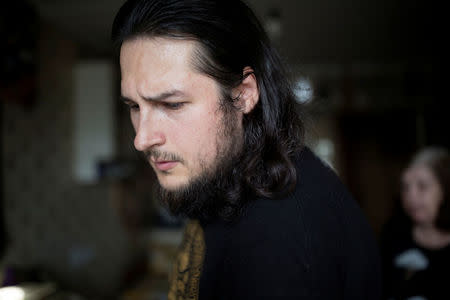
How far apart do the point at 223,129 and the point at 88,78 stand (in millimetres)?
2863

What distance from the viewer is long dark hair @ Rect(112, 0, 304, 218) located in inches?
28.2

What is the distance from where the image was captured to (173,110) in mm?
732

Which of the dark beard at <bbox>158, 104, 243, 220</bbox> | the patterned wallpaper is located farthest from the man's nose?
the patterned wallpaper

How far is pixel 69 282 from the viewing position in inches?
112

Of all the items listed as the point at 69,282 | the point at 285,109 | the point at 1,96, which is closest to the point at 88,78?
the point at 1,96

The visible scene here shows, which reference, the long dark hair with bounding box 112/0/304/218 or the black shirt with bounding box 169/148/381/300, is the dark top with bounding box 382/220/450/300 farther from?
the long dark hair with bounding box 112/0/304/218

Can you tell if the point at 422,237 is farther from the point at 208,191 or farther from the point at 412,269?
the point at 208,191

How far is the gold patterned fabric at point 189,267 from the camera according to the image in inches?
31.8

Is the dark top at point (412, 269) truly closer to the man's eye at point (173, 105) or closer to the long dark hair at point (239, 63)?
the long dark hair at point (239, 63)

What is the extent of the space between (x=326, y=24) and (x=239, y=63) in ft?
8.44

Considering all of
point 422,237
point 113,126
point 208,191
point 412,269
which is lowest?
point 412,269

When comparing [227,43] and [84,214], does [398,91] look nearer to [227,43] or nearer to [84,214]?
[84,214]


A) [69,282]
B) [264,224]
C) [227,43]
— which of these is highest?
[227,43]

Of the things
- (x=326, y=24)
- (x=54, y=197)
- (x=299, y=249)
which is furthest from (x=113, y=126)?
(x=299, y=249)
